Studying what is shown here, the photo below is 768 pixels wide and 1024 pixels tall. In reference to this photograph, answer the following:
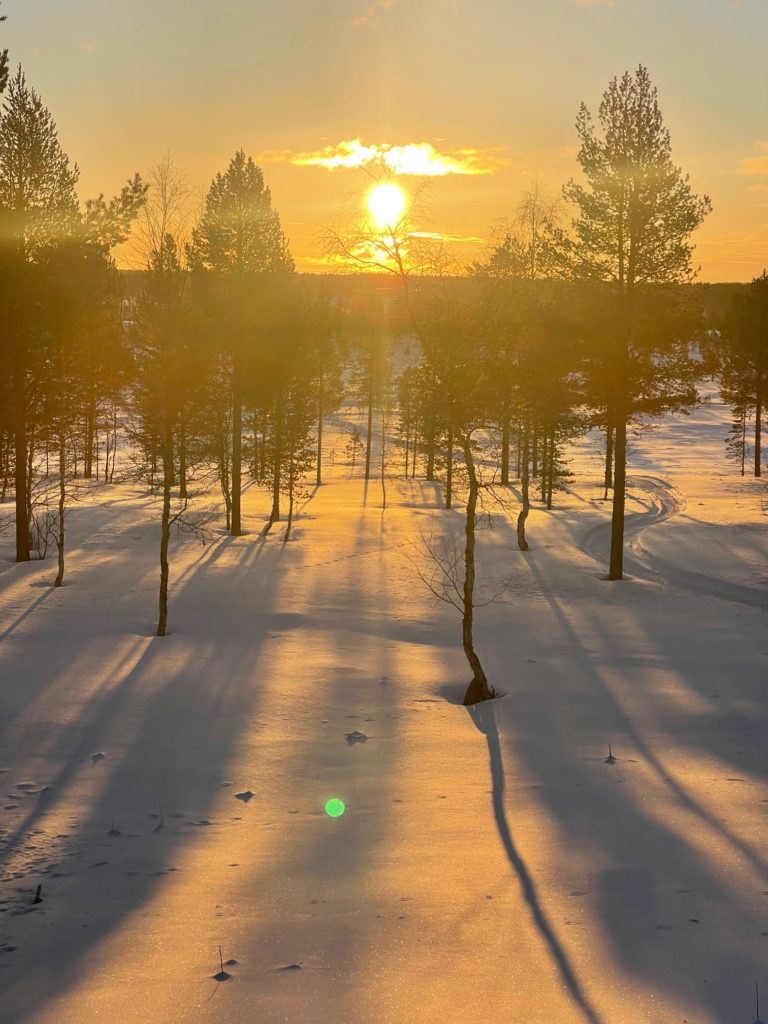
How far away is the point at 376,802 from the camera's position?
1109 cm

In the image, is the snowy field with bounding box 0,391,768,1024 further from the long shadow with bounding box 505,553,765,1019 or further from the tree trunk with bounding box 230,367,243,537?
the tree trunk with bounding box 230,367,243,537

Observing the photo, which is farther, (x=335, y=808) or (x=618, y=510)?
(x=618, y=510)

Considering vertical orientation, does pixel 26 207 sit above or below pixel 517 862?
above

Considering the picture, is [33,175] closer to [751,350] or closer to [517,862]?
[517,862]

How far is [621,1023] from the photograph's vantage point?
6.17 meters

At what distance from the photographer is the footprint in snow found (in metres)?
13.5

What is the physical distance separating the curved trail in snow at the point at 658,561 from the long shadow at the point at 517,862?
12.0 m

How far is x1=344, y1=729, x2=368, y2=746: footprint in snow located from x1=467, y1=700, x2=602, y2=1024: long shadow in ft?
6.50

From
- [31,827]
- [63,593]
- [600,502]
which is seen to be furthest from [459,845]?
[600,502]

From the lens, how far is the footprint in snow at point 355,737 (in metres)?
13.5

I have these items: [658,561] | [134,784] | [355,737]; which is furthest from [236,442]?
[134,784]

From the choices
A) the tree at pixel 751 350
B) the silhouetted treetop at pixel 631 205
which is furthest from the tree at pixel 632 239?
the tree at pixel 751 350

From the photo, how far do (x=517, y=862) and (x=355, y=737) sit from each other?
483 cm

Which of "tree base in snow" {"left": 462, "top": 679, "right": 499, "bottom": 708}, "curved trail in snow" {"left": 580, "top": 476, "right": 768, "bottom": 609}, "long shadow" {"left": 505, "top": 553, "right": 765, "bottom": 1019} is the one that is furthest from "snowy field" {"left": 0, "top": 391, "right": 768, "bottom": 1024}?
"curved trail in snow" {"left": 580, "top": 476, "right": 768, "bottom": 609}
